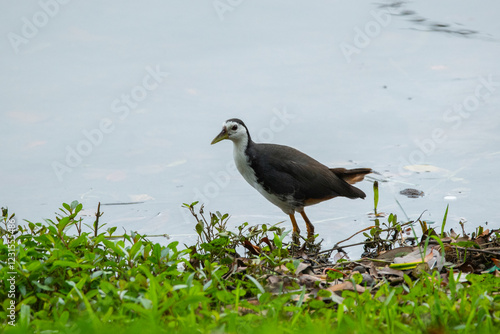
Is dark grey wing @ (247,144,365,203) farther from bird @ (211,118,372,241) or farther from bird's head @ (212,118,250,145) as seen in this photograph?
bird's head @ (212,118,250,145)

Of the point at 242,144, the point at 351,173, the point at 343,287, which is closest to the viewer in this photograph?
the point at 343,287

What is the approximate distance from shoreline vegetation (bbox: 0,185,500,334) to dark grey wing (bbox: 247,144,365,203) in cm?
216

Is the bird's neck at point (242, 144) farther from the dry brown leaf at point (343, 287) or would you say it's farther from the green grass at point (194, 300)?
the dry brown leaf at point (343, 287)

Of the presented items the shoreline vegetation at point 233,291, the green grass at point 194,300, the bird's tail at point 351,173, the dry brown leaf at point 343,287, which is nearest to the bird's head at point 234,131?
the bird's tail at point 351,173

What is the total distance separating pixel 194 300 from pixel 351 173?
12.5 ft

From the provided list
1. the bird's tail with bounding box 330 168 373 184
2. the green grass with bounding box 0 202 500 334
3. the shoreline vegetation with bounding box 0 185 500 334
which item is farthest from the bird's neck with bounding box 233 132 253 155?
the green grass with bounding box 0 202 500 334

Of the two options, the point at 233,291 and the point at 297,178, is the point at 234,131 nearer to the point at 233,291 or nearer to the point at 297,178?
the point at 297,178

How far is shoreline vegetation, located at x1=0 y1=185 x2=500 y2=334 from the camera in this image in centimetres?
329

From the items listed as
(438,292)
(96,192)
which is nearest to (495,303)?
(438,292)

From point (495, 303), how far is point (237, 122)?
3920 millimetres

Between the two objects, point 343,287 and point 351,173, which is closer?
point 343,287

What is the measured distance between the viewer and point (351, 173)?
6930 mm

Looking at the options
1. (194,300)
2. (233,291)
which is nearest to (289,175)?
(233,291)

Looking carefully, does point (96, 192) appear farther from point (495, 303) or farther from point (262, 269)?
point (495, 303)
